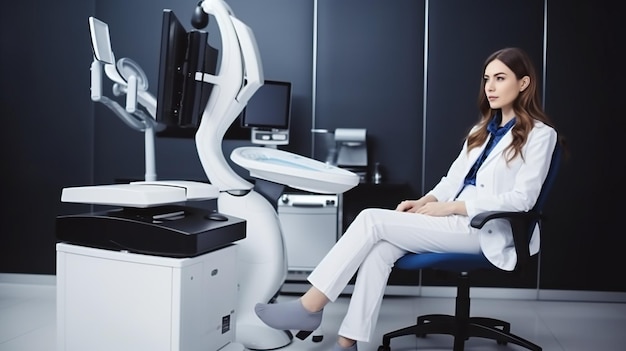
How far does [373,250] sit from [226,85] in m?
0.97

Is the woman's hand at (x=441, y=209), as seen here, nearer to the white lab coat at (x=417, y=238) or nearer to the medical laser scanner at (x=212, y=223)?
the white lab coat at (x=417, y=238)

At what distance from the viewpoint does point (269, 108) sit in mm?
3777

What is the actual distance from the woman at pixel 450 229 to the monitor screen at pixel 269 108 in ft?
5.12

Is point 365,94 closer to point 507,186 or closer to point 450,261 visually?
point 507,186

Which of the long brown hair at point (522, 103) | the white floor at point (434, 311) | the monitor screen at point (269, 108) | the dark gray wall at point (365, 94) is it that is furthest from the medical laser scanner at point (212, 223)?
the dark gray wall at point (365, 94)

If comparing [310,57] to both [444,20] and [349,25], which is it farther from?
[444,20]

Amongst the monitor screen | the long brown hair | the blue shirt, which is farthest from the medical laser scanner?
the monitor screen

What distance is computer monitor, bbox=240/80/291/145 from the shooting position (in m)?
3.77

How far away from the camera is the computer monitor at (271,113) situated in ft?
12.4

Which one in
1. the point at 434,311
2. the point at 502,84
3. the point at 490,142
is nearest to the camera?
the point at 502,84

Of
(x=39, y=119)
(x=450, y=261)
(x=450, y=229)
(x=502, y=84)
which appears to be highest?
(x=502, y=84)

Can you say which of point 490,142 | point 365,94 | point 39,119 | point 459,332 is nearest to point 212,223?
point 459,332

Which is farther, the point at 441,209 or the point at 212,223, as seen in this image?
the point at 441,209

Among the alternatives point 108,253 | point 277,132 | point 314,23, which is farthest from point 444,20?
point 108,253
